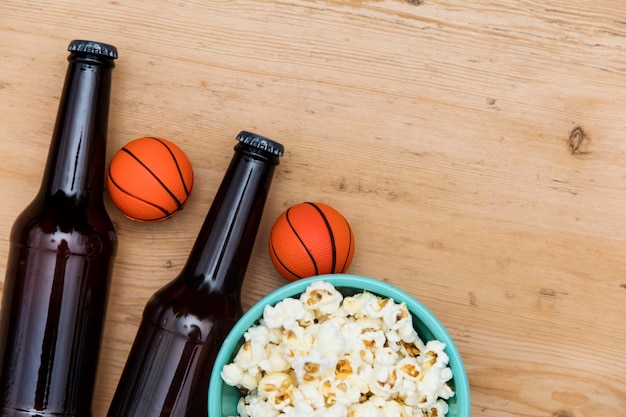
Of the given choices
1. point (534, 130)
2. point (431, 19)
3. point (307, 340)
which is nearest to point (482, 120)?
point (534, 130)

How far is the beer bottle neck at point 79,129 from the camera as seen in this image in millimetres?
1128

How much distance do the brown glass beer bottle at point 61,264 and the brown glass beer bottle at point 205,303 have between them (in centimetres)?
14

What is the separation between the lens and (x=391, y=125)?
4.16 feet

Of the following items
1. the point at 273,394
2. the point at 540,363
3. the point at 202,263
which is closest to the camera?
the point at 273,394

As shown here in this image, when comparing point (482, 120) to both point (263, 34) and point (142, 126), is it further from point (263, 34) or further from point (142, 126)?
point (142, 126)

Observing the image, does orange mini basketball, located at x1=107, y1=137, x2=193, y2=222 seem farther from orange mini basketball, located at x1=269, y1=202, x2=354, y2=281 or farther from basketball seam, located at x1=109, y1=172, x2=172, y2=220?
orange mini basketball, located at x1=269, y1=202, x2=354, y2=281

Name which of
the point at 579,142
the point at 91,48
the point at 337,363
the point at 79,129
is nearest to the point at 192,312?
the point at 337,363

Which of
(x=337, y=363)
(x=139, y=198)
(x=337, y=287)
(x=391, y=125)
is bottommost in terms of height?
(x=337, y=363)

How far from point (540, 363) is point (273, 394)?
583 mm

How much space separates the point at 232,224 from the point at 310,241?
0.47ft

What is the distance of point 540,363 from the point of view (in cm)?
125

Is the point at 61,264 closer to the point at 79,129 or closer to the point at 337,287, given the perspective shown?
the point at 79,129

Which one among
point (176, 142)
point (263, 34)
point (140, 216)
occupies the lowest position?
point (140, 216)

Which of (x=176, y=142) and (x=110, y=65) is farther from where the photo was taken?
(x=176, y=142)
